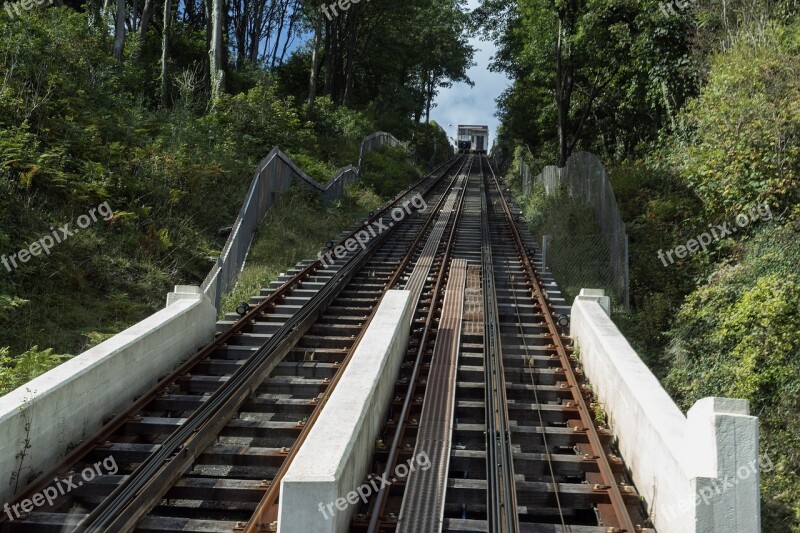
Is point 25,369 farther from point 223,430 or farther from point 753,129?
point 753,129

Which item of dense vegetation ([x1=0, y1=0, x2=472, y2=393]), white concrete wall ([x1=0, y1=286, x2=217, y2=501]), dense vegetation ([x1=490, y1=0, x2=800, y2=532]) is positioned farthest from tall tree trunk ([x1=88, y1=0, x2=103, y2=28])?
white concrete wall ([x1=0, y1=286, x2=217, y2=501])

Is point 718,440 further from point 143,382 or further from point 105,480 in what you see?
point 143,382

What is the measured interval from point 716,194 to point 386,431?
9.35 metres

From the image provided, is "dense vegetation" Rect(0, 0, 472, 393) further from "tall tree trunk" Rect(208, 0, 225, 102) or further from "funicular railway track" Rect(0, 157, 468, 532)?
"funicular railway track" Rect(0, 157, 468, 532)

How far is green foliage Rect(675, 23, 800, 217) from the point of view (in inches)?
446

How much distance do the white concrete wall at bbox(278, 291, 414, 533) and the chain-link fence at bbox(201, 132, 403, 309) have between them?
12.5 feet

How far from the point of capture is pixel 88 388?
6488 mm

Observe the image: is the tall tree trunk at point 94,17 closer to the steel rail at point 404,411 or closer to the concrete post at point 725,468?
the steel rail at point 404,411

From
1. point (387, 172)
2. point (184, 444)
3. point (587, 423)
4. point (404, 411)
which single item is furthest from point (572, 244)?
point (387, 172)

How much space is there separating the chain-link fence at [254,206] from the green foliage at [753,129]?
9478 mm

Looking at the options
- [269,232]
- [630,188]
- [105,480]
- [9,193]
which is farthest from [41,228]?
[630,188]

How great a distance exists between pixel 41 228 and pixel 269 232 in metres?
5.74

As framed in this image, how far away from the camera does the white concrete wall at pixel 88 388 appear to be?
549 centimetres

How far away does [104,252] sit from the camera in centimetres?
1270
